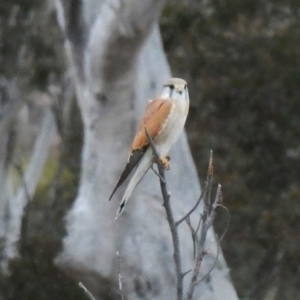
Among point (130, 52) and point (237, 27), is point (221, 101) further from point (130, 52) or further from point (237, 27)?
point (130, 52)

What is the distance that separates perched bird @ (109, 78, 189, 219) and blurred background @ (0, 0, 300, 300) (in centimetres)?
430

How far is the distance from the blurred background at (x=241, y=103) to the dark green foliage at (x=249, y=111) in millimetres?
10

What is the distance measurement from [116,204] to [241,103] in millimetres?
2879

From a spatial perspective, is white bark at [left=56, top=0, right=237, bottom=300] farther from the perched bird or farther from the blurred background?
the blurred background

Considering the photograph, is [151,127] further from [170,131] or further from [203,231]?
[203,231]

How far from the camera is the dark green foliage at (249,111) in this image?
26.6ft

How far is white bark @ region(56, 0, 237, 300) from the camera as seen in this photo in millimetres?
5617

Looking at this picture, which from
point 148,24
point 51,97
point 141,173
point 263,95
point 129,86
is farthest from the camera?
point 51,97

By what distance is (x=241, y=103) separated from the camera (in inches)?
325

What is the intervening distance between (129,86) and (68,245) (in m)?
1.28

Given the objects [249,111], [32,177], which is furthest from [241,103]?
[32,177]

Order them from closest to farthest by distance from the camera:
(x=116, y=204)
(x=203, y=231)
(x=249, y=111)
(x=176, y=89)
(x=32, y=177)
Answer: (x=203, y=231), (x=176, y=89), (x=116, y=204), (x=249, y=111), (x=32, y=177)

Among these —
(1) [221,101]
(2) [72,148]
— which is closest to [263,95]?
(1) [221,101]

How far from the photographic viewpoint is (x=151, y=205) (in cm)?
588
